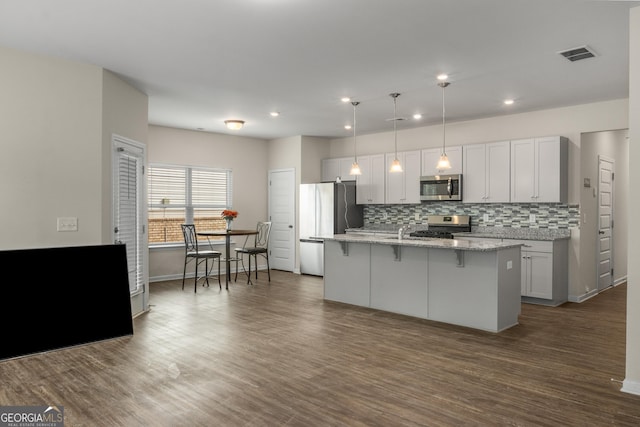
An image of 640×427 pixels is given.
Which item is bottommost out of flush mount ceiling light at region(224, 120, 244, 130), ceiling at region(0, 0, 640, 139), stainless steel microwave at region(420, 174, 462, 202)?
stainless steel microwave at region(420, 174, 462, 202)

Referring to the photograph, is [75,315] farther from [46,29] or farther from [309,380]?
[46,29]

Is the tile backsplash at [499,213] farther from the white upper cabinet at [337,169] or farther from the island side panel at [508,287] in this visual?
the island side panel at [508,287]

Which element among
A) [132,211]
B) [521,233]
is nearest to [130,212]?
[132,211]

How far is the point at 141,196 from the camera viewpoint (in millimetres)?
5613

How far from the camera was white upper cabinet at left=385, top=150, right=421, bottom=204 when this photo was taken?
7.50 m

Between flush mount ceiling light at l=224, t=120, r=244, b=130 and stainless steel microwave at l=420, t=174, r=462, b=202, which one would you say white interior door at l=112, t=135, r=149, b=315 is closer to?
flush mount ceiling light at l=224, t=120, r=244, b=130

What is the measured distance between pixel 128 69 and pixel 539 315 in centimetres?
546

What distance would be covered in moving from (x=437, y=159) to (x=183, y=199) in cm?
460

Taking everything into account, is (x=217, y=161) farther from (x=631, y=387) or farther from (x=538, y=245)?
(x=631, y=387)

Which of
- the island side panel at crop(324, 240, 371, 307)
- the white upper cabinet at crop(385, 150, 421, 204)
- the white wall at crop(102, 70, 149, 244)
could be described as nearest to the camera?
the white wall at crop(102, 70, 149, 244)

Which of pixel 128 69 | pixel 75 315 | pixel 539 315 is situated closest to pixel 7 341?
pixel 75 315

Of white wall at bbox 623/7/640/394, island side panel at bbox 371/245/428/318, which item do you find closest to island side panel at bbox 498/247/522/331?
island side panel at bbox 371/245/428/318

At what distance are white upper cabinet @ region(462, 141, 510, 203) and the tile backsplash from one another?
1.13 feet

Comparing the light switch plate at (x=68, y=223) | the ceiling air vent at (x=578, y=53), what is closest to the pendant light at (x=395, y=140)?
the ceiling air vent at (x=578, y=53)
